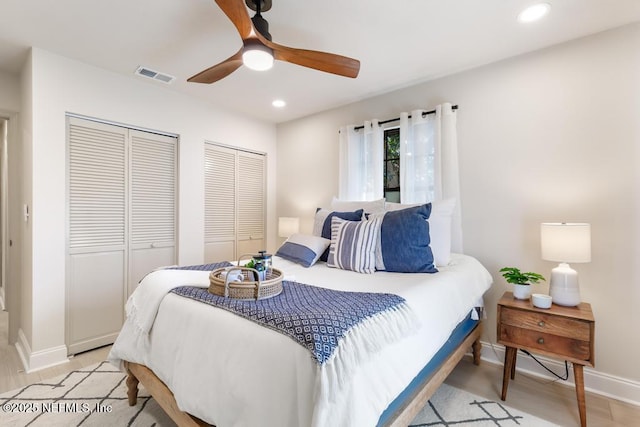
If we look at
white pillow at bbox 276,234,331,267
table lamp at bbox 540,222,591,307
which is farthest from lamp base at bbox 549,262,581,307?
white pillow at bbox 276,234,331,267

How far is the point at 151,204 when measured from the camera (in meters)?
3.07

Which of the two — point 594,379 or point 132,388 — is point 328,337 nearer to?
point 132,388

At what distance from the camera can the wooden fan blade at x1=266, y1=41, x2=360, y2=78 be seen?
5.83 ft

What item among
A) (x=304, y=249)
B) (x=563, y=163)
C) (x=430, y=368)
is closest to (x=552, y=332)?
(x=430, y=368)

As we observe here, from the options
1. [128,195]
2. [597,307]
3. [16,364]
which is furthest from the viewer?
[128,195]

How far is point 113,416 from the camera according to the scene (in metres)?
1.76

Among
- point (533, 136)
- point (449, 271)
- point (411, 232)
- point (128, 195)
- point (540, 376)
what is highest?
point (533, 136)

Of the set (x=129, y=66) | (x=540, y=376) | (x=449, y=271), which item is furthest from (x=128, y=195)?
(x=540, y=376)

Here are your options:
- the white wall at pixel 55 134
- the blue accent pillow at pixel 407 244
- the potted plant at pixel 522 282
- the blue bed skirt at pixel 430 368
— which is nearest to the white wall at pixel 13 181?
the white wall at pixel 55 134

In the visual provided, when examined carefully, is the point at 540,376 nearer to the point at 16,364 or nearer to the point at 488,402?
the point at 488,402

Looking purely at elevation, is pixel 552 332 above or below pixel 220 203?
below

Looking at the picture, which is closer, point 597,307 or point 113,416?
point 113,416

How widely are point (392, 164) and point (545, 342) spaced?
1925 millimetres

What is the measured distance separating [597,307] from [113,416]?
10.4 feet
